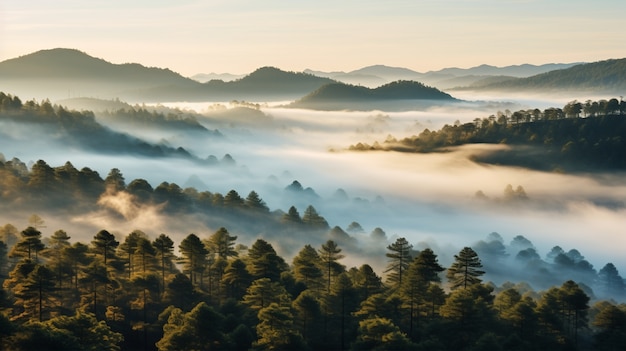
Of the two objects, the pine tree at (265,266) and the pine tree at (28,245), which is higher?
the pine tree at (28,245)

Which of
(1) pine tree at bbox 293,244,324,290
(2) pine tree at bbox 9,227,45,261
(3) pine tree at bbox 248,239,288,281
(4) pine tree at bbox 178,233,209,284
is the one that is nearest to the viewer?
(2) pine tree at bbox 9,227,45,261

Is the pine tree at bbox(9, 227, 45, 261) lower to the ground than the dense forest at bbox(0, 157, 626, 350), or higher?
higher

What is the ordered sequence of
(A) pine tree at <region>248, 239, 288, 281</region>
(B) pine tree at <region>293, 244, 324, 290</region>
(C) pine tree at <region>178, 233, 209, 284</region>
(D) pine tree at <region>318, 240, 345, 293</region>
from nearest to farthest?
(A) pine tree at <region>248, 239, 288, 281</region>
(B) pine tree at <region>293, 244, 324, 290</region>
(C) pine tree at <region>178, 233, 209, 284</region>
(D) pine tree at <region>318, 240, 345, 293</region>

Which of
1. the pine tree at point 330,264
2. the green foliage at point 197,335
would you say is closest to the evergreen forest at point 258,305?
the green foliage at point 197,335

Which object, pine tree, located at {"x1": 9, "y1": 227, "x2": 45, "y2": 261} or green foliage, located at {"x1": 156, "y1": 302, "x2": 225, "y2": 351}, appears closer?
green foliage, located at {"x1": 156, "y1": 302, "x2": 225, "y2": 351}

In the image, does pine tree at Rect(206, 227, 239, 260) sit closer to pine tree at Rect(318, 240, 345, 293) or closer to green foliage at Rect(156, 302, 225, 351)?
pine tree at Rect(318, 240, 345, 293)

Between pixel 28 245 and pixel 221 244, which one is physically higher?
pixel 28 245

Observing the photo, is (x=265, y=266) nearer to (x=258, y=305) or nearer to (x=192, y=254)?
(x=258, y=305)

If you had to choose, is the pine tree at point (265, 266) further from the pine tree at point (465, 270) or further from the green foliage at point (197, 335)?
the pine tree at point (465, 270)

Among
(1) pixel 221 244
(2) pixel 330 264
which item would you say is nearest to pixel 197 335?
(2) pixel 330 264

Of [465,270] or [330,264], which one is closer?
[465,270]

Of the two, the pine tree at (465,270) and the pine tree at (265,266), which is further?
the pine tree at (265,266)

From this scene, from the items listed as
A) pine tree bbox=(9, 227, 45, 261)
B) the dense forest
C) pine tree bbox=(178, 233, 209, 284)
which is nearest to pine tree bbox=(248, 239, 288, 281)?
the dense forest

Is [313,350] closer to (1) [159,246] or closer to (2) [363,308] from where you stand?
(2) [363,308]
